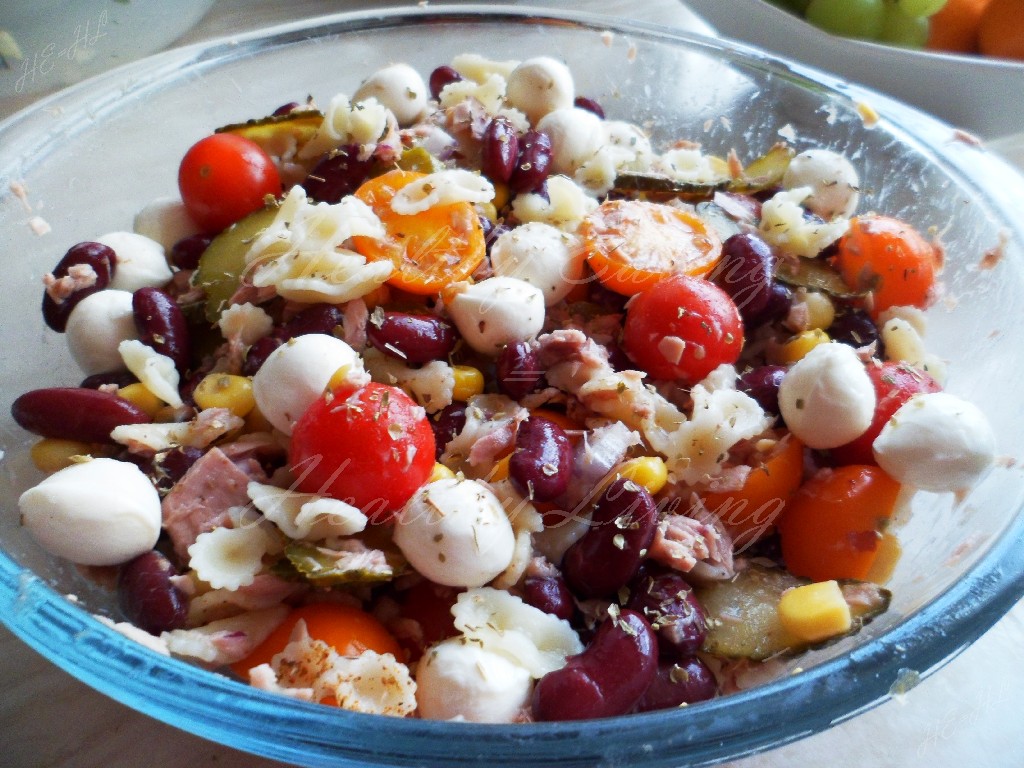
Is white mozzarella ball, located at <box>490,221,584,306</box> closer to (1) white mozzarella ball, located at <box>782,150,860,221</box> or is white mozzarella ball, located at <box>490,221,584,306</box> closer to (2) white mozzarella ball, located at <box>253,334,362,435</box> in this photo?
(2) white mozzarella ball, located at <box>253,334,362,435</box>

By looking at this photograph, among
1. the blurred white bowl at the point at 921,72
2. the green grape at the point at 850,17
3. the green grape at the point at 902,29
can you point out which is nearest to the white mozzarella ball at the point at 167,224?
the blurred white bowl at the point at 921,72

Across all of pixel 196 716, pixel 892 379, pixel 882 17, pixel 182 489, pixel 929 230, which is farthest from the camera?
→ pixel 882 17

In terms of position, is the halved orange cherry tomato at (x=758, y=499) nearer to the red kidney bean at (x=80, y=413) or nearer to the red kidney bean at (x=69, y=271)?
the red kidney bean at (x=80, y=413)

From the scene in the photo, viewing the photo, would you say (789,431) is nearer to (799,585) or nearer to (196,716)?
(799,585)

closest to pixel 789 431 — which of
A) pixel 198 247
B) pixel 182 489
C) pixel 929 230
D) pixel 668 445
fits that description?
pixel 668 445

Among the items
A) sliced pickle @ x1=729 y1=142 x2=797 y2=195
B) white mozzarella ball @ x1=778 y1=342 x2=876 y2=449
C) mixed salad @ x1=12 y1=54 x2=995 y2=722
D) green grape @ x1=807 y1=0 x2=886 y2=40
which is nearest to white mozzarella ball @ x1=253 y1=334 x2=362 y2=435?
mixed salad @ x1=12 y1=54 x2=995 y2=722

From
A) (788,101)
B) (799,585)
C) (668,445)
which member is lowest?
(799,585)

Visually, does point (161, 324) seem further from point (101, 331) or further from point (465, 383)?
point (465, 383)

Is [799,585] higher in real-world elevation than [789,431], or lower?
lower
